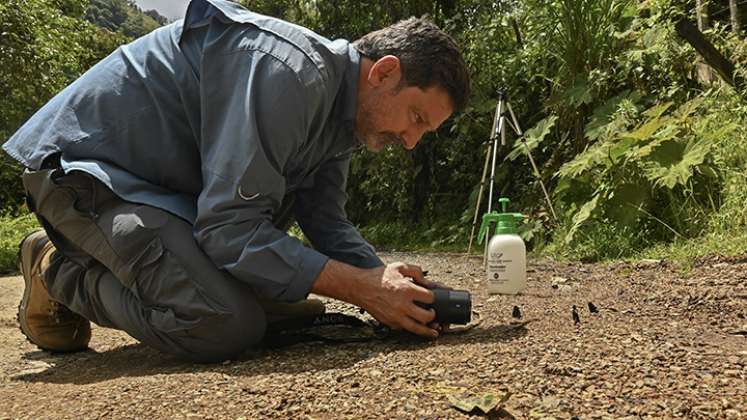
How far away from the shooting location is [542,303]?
248 cm

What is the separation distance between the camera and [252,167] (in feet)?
5.87

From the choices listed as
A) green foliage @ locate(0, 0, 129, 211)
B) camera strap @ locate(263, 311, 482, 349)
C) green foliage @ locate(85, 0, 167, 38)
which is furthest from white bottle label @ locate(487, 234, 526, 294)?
green foliage @ locate(85, 0, 167, 38)

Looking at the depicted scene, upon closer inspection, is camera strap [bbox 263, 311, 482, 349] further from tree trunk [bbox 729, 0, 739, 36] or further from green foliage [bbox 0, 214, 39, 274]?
green foliage [bbox 0, 214, 39, 274]

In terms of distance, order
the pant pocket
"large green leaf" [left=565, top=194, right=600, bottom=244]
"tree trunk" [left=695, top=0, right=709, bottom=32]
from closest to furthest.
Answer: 1. the pant pocket
2. "large green leaf" [left=565, top=194, right=600, bottom=244]
3. "tree trunk" [left=695, top=0, right=709, bottom=32]

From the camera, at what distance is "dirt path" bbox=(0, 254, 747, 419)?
4.30 feet

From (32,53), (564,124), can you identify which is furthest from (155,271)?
(32,53)

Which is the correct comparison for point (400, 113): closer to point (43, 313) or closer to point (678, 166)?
point (43, 313)

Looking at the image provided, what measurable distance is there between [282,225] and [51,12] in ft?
22.0

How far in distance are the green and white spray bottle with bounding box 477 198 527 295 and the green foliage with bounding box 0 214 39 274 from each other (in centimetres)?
563

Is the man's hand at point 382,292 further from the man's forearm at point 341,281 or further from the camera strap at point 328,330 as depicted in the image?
the camera strap at point 328,330

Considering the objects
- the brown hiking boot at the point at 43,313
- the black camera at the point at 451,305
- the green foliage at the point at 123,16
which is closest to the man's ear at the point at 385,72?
the black camera at the point at 451,305

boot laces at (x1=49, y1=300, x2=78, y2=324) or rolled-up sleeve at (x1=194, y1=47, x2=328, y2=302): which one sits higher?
rolled-up sleeve at (x1=194, y1=47, x2=328, y2=302)

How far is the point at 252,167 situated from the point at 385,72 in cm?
53

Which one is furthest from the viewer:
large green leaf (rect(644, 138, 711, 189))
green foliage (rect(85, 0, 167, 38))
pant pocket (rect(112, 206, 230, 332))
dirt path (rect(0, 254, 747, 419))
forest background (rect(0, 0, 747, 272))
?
green foliage (rect(85, 0, 167, 38))
